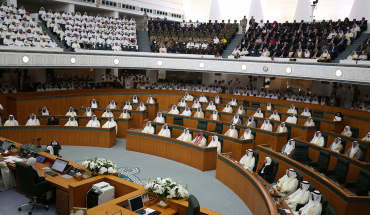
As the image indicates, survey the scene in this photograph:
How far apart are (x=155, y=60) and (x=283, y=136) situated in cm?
1148

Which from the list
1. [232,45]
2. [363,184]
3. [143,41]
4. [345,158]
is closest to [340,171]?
[345,158]

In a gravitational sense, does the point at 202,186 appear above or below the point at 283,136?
below

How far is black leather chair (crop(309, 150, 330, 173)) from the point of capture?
28.8ft

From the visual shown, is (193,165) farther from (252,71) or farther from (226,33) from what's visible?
(226,33)

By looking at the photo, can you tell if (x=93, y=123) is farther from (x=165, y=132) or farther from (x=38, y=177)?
(x=38, y=177)

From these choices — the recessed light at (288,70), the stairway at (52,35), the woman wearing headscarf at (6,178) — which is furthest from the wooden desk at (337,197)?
the stairway at (52,35)

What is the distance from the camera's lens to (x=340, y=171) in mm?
8422

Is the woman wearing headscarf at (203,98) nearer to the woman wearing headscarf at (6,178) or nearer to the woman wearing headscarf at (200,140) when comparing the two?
the woman wearing headscarf at (200,140)

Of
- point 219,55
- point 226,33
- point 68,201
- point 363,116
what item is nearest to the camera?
point 68,201

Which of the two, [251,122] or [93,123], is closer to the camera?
[93,123]

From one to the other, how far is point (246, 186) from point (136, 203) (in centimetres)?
347

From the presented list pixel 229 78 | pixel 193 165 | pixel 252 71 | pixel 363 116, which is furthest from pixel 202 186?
pixel 229 78

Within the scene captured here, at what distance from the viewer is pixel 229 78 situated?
956 inches

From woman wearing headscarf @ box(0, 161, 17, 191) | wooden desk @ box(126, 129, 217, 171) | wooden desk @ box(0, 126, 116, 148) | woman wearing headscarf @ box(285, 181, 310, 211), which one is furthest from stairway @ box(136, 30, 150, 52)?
woman wearing headscarf @ box(285, 181, 310, 211)
